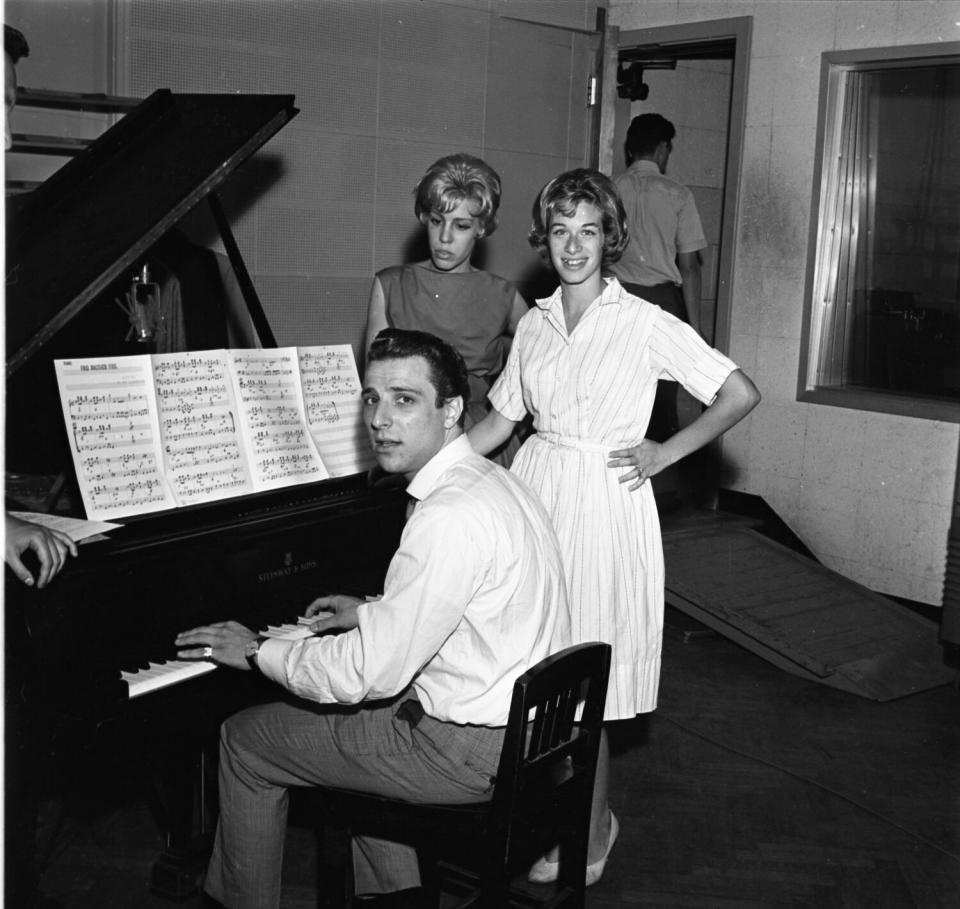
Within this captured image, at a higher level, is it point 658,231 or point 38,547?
point 658,231

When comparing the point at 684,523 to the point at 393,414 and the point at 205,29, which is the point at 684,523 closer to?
the point at 205,29

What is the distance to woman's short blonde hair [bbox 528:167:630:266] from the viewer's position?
3.12 m

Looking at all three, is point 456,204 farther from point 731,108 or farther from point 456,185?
point 731,108

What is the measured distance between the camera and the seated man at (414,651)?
89.0 inches

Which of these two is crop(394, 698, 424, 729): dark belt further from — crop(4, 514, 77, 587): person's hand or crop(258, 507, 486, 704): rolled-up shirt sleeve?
crop(4, 514, 77, 587): person's hand

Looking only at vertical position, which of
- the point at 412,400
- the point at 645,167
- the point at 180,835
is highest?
the point at 645,167

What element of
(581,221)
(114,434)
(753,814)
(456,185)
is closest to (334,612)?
(114,434)

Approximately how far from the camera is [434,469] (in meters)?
2.44

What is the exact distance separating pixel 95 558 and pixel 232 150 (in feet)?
3.05

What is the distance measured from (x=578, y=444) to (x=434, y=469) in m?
0.79

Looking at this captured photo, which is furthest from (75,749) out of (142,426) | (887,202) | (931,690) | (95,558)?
(887,202)

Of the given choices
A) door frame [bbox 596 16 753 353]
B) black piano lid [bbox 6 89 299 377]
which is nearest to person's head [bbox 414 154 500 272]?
black piano lid [bbox 6 89 299 377]

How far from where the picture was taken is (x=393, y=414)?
8.03 feet

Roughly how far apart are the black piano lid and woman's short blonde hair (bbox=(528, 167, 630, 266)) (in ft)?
2.21
